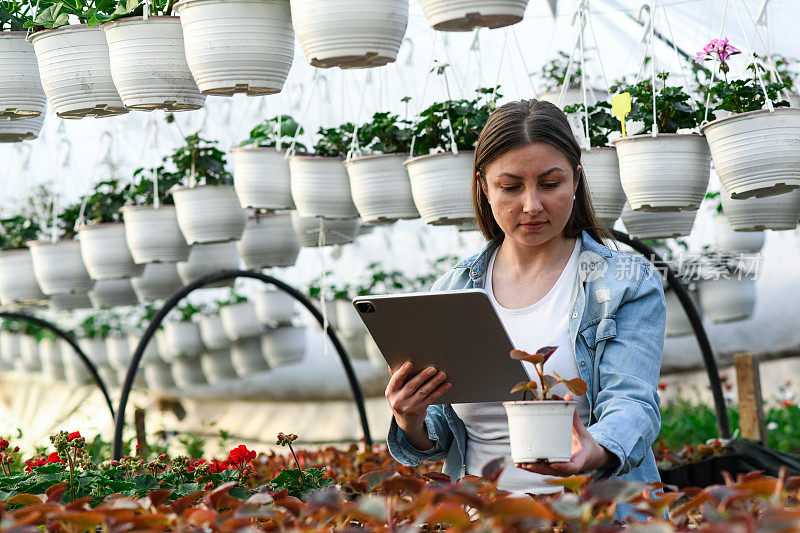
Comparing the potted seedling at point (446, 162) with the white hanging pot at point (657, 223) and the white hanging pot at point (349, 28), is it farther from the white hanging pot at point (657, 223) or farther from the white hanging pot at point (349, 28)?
the white hanging pot at point (349, 28)

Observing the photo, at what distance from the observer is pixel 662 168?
2.53 m

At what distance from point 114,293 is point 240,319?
3.91 feet

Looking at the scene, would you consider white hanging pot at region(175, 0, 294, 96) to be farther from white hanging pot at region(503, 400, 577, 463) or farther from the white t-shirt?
white hanging pot at region(503, 400, 577, 463)

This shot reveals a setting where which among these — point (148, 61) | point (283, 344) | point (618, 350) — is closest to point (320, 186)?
point (148, 61)

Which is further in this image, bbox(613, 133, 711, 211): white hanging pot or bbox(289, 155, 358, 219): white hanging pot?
bbox(289, 155, 358, 219): white hanging pot

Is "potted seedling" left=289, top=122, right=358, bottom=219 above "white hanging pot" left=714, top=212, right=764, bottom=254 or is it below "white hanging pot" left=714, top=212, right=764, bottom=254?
above

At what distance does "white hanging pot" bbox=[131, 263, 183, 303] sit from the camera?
4.62 metres

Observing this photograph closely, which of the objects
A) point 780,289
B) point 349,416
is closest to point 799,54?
point 780,289

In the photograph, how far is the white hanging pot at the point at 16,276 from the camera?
14.2 feet

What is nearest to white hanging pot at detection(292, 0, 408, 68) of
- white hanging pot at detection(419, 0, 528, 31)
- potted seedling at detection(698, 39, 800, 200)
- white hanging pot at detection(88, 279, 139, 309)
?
white hanging pot at detection(419, 0, 528, 31)

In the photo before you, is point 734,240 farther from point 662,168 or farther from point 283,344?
point 283,344

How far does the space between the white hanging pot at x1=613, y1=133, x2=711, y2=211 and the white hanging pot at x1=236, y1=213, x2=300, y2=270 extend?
6.00ft

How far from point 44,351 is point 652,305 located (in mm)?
6768

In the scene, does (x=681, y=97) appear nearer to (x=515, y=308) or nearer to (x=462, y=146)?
(x=462, y=146)
